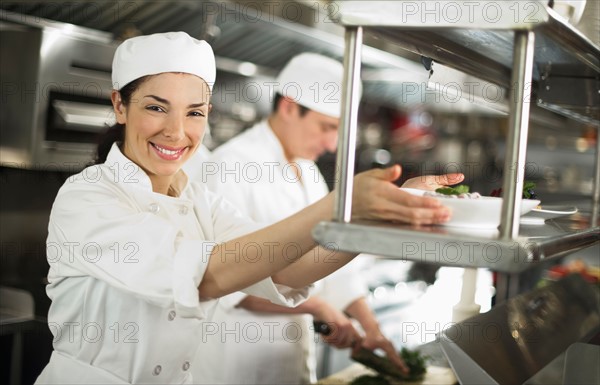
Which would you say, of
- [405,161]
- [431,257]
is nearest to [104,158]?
[431,257]

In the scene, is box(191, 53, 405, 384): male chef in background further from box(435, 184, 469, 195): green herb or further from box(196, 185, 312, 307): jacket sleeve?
box(435, 184, 469, 195): green herb

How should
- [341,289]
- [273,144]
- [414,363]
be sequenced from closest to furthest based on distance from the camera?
[414,363], [273,144], [341,289]

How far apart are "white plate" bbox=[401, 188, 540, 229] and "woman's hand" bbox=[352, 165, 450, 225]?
0.02 meters

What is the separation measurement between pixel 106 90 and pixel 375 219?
1842 millimetres

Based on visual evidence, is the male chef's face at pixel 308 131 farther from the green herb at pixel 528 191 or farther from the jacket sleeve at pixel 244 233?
the green herb at pixel 528 191

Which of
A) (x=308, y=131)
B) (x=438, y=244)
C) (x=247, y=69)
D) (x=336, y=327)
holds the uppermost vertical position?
(x=247, y=69)

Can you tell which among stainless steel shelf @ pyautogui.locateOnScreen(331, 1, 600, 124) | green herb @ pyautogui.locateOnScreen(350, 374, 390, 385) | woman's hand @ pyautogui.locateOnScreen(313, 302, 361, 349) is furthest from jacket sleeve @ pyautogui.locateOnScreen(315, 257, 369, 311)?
stainless steel shelf @ pyautogui.locateOnScreen(331, 1, 600, 124)

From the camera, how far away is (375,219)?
124 cm

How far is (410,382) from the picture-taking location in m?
2.56

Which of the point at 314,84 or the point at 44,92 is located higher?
the point at 314,84

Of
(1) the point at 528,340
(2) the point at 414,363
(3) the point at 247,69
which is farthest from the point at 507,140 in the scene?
(3) the point at 247,69

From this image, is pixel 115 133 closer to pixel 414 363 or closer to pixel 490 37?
pixel 490 37

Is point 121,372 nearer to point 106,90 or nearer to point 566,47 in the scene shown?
point 566,47

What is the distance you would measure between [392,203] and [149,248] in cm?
56
